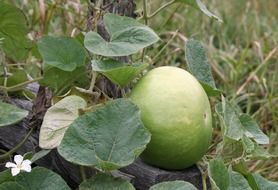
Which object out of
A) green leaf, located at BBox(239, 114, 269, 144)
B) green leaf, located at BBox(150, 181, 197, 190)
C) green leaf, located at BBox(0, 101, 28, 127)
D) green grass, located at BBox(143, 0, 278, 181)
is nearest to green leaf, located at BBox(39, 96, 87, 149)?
green leaf, located at BBox(0, 101, 28, 127)

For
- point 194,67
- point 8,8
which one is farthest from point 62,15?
point 194,67

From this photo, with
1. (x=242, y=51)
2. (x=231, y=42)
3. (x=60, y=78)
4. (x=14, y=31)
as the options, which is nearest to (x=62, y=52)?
(x=60, y=78)

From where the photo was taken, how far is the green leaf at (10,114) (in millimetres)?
853

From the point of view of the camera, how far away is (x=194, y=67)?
0.99 m

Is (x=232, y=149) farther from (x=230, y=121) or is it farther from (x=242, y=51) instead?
(x=242, y=51)

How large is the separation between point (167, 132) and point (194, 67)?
0.18m

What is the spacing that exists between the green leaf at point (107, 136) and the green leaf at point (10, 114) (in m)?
0.09

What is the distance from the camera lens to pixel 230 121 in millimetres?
909

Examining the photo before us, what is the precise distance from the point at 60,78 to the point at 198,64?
0.73ft

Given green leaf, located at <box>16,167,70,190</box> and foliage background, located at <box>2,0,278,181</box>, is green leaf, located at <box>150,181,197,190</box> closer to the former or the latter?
green leaf, located at <box>16,167,70,190</box>

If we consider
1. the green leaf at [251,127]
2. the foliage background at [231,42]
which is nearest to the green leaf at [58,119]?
the green leaf at [251,127]

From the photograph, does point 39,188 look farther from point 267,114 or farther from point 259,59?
point 259,59

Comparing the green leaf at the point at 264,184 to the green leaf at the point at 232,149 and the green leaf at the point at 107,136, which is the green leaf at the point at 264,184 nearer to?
the green leaf at the point at 232,149

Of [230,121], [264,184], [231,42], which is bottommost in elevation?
[231,42]
